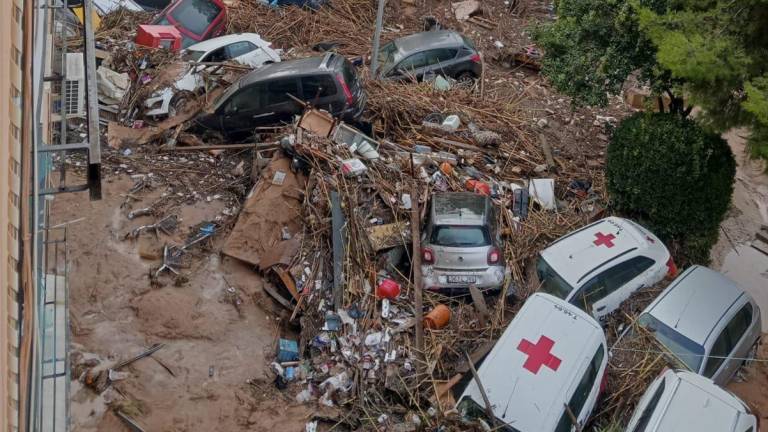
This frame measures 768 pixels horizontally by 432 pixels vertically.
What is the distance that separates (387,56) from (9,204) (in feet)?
38.5

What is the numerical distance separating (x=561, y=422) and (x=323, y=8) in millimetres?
13051

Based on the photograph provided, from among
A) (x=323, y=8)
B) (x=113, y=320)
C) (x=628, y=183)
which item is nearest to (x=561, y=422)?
(x=628, y=183)

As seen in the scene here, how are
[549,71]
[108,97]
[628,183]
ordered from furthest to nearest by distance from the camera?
[108,97] < [549,71] < [628,183]

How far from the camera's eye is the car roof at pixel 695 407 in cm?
746

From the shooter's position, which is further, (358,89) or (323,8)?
(323,8)

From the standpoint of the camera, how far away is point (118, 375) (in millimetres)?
8586

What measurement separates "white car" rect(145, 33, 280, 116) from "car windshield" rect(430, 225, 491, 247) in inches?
239

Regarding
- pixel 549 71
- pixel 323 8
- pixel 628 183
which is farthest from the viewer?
pixel 323 8

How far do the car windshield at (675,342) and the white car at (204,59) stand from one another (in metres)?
8.80

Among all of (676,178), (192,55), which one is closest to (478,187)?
(676,178)

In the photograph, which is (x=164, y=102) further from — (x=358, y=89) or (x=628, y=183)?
(x=628, y=183)

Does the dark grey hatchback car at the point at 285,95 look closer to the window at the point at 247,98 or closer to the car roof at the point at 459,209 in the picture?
the window at the point at 247,98

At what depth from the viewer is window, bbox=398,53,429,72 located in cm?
1511

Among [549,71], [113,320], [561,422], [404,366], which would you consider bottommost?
[113,320]
